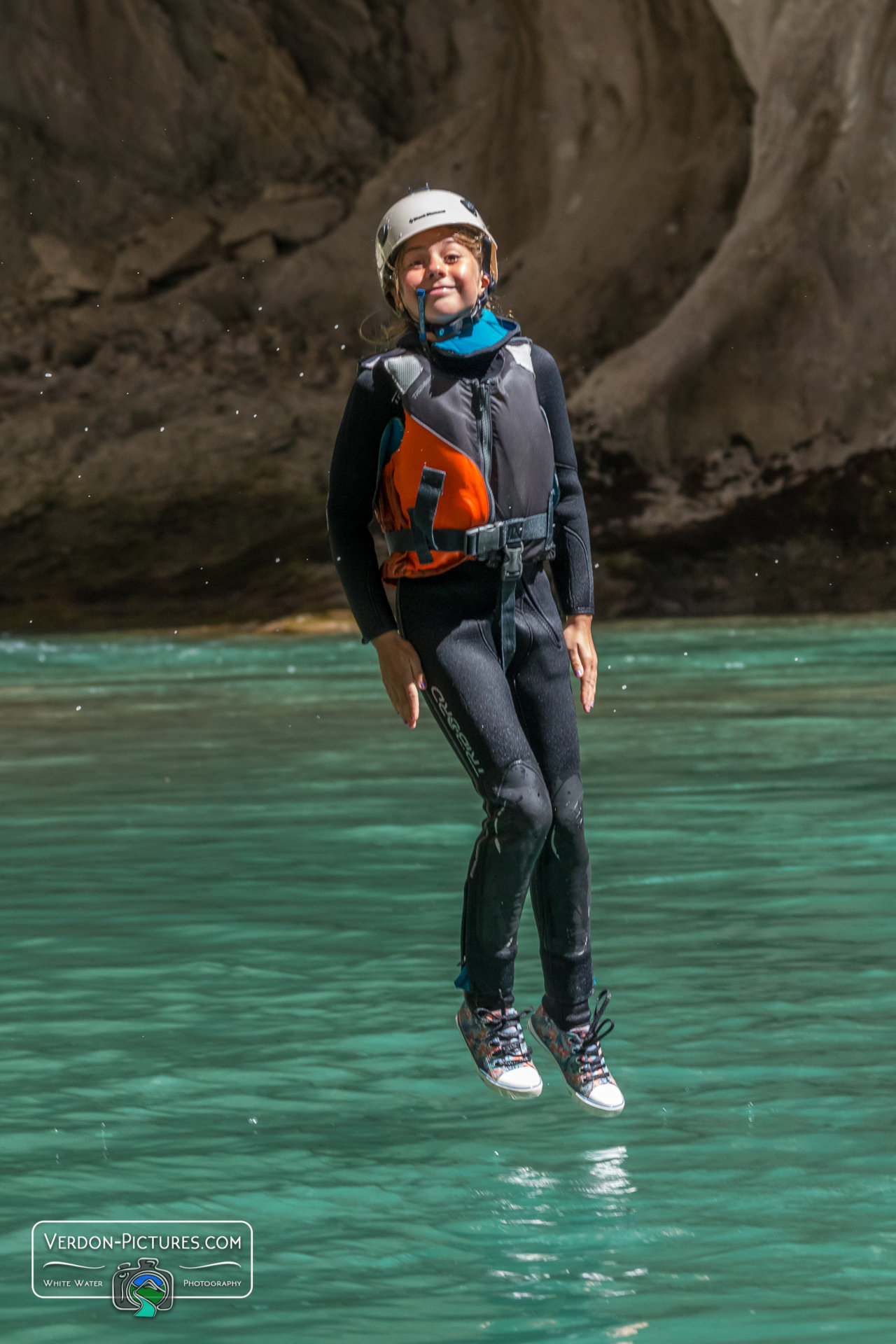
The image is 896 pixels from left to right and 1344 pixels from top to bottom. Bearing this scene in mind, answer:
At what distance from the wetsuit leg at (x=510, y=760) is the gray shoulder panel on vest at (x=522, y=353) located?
1.31ft

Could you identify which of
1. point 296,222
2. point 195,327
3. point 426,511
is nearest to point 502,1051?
point 426,511

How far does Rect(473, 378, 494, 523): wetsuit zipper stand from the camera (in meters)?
3.89

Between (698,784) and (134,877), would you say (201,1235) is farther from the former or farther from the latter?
(698,784)

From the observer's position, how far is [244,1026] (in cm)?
455

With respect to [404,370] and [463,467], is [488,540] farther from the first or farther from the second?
[404,370]

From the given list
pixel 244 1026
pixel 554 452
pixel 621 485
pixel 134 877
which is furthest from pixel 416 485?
pixel 621 485

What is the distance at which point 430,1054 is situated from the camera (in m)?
4.30

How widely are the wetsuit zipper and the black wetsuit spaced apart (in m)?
0.07

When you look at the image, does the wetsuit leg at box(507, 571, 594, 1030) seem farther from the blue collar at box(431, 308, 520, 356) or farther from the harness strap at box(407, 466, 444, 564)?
the blue collar at box(431, 308, 520, 356)

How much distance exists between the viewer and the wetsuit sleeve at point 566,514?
13.4 feet

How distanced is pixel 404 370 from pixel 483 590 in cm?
43

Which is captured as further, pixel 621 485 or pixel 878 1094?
pixel 621 485

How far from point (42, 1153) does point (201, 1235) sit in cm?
52

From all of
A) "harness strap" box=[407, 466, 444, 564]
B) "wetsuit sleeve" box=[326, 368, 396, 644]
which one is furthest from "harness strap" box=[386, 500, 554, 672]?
"wetsuit sleeve" box=[326, 368, 396, 644]
